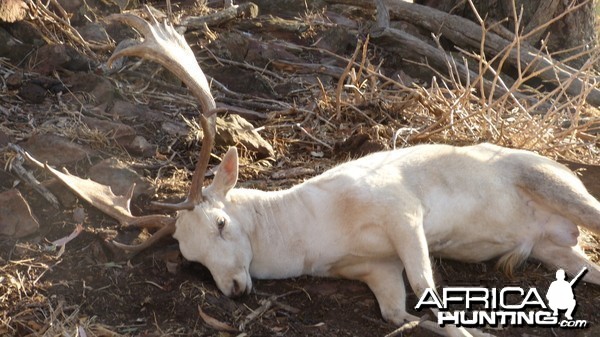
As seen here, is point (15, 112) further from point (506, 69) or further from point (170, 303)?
point (506, 69)

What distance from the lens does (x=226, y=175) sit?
210 inches

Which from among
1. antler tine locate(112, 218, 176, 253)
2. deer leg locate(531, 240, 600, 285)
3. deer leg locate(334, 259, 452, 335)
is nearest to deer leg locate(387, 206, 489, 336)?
deer leg locate(334, 259, 452, 335)

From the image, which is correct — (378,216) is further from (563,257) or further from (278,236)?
(563,257)

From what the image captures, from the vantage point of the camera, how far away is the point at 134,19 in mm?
5426

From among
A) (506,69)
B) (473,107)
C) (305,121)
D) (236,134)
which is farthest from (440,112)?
(506,69)

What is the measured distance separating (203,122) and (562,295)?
2181mm

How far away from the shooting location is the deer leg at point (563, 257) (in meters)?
5.65

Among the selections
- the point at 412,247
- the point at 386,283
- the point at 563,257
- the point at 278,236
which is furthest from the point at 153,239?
the point at 563,257

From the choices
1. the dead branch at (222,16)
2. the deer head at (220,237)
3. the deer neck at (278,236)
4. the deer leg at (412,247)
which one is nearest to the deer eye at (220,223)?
the deer head at (220,237)

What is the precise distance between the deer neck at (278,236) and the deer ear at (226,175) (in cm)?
9

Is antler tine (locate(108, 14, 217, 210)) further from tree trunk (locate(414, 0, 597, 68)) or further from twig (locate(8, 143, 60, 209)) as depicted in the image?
tree trunk (locate(414, 0, 597, 68))

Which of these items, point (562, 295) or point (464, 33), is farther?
point (464, 33)

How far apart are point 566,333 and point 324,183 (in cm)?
157

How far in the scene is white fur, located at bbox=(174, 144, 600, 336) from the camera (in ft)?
16.9
